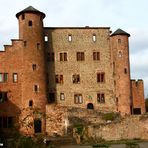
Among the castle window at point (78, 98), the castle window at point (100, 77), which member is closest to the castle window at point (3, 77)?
the castle window at point (78, 98)

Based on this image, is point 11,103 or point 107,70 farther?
point 107,70

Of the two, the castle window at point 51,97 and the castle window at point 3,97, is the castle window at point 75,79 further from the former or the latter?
the castle window at point 3,97

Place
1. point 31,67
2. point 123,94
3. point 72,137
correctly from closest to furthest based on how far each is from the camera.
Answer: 1. point 72,137
2. point 31,67
3. point 123,94

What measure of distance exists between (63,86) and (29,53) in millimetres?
6984

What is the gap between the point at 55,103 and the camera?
52.6 m

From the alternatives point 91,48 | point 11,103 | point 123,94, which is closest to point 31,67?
point 11,103

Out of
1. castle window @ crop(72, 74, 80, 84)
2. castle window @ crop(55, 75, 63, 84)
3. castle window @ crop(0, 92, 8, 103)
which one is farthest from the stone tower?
castle window @ crop(0, 92, 8, 103)

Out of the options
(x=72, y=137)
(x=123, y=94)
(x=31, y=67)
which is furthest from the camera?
(x=123, y=94)

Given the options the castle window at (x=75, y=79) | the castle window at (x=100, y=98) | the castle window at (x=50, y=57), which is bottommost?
the castle window at (x=100, y=98)

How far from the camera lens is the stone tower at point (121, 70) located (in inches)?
2103

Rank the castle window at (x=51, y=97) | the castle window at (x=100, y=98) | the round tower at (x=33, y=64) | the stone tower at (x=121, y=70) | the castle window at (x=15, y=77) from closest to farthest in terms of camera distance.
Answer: the round tower at (x=33, y=64), the castle window at (x=15, y=77), the castle window at (x=51, y=97), the stone tower at (x=121, y=70), the castle window at (x=100, y=98)

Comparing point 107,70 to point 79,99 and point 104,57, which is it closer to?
point 104,57

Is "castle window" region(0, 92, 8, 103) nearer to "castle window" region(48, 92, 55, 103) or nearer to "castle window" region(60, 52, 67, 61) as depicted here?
"castle window" region(48, 92, 55, 103)

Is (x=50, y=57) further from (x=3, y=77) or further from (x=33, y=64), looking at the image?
(x=3, y=77)
